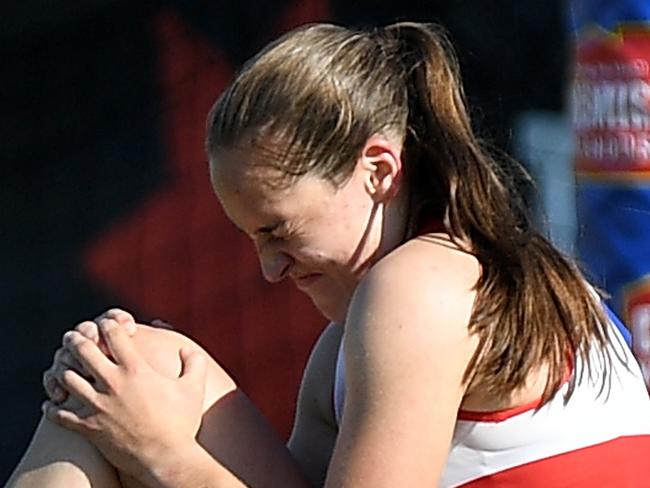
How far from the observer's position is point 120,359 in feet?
6.38

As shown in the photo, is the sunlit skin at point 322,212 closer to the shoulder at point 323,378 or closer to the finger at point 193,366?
the finger at point 193,366

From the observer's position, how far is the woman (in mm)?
1778

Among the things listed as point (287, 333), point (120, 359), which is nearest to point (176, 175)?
point (287, 333)

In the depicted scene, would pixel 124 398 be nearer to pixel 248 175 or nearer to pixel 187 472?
pixel 187 472

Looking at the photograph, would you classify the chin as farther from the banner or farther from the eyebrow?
the banner

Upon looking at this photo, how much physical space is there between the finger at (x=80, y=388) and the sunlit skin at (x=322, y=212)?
26cm

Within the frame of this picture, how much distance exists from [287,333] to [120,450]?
2397mm

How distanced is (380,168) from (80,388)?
439 mm

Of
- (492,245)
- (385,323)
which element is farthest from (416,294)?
(492,245)

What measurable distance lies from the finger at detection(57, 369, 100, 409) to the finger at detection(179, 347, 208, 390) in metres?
0.11

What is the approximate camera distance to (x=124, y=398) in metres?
1.91

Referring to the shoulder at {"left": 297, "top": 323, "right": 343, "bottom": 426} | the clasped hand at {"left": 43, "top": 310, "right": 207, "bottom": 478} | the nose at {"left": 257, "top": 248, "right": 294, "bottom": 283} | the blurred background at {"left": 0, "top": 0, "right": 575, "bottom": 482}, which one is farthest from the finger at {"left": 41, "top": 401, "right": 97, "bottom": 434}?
the blurred background at {"left": 0, "top": 0, "right": 575, "bottom": 482}

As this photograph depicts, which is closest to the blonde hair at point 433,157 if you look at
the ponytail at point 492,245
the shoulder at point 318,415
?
the ponytail at point 492,245

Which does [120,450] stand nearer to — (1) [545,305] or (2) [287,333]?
(1) [545,305]
